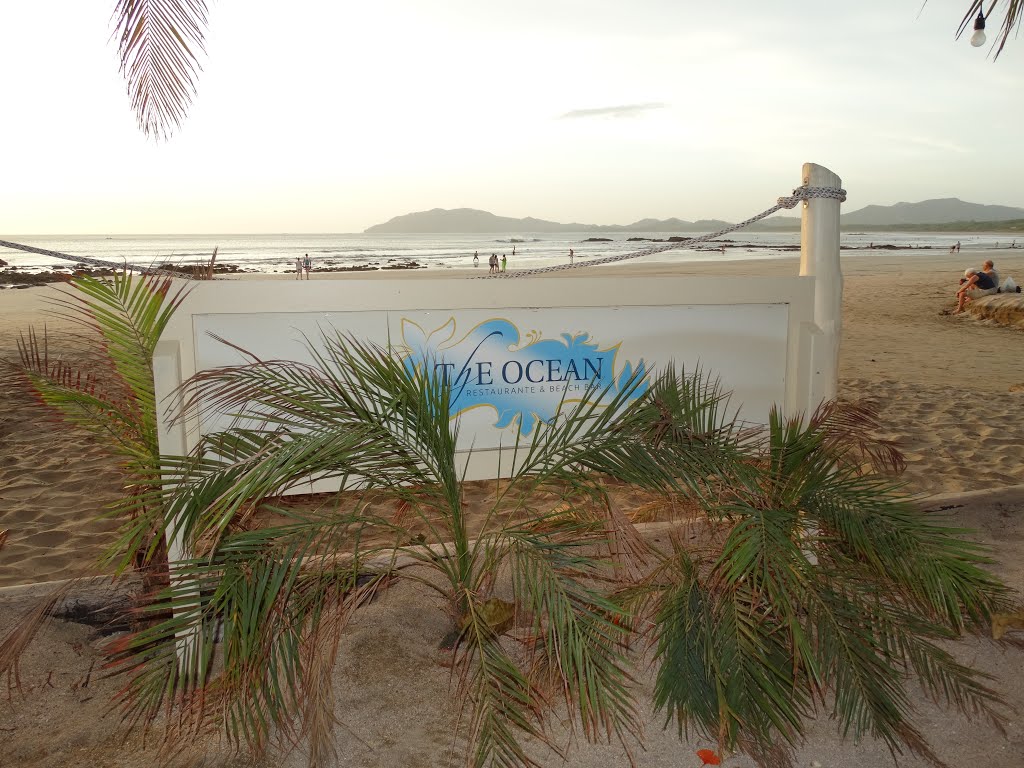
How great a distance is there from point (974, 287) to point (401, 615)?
48.4 feet

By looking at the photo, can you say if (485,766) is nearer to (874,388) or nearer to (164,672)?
(164,672)

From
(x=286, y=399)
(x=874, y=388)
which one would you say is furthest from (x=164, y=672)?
(x=874, y=388)

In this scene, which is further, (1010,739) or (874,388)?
(874,388)

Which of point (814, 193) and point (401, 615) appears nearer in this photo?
point (401, 615)

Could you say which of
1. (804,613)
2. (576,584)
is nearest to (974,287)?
(804,613)

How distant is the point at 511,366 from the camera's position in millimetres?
3748

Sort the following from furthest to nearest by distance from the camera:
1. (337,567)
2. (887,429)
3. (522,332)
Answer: (887,429) < (522,332) < (337,567)

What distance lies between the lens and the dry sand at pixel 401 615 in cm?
267

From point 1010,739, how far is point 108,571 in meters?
3.73

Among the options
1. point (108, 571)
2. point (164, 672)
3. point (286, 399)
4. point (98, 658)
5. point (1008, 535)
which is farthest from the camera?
point (1008, 535)

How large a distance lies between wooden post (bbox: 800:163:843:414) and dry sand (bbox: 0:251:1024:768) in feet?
3.93

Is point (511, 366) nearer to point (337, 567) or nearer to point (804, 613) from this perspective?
point (337, 567)

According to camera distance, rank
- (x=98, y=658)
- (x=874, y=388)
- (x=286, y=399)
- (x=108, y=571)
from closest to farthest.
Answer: (x=286, y=399)
(x=98, y=658)
(x=108, y=571)
(x=874, y=388)

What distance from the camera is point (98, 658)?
325 cm
